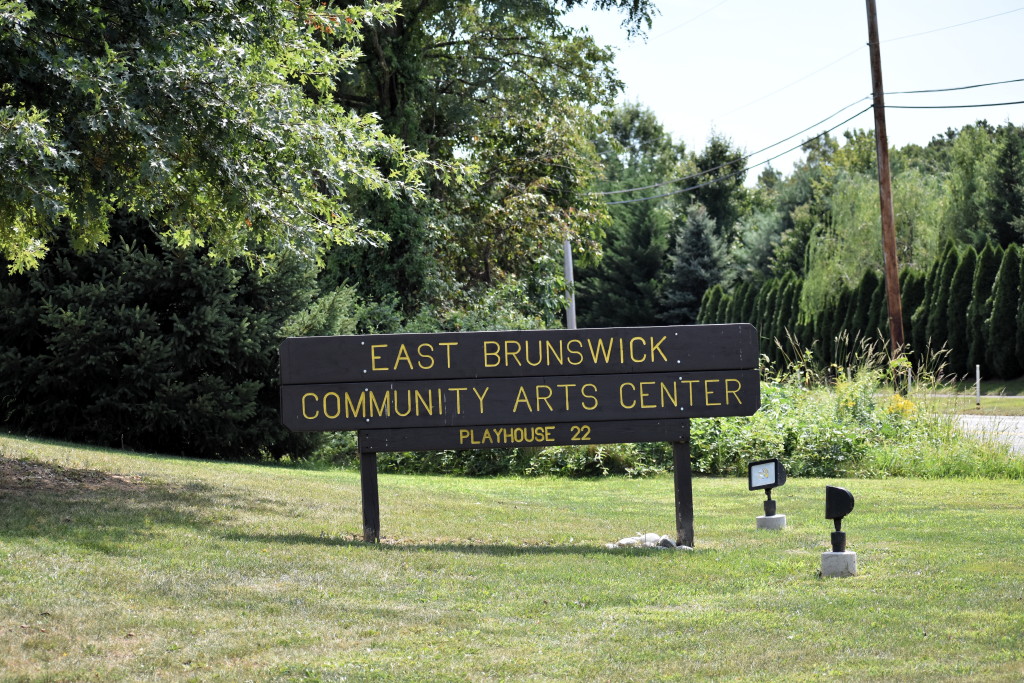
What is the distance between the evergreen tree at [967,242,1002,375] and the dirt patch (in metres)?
30.3

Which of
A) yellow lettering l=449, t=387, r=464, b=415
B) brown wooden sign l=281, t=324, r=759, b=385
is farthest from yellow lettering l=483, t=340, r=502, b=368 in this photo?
yellow lettering l=449, t=387, r=464, b=415

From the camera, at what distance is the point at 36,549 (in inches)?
283

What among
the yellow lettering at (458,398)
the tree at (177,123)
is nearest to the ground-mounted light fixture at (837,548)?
the yellow lettering at (458,398)

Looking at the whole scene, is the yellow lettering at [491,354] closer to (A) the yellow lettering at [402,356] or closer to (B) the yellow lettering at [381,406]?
(A) the yellow lettering at [402,356]

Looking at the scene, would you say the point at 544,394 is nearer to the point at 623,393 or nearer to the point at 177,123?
the point at 623,393

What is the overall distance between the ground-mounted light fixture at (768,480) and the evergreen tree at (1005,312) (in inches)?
1090

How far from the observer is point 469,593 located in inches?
266

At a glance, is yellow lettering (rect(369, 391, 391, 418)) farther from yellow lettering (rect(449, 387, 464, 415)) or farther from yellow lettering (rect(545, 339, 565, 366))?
yellow lettering (rect(545, 339, 565, 366))

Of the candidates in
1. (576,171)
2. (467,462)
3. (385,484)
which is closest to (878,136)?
(576,171)

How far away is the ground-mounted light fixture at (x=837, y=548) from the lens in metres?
7.14

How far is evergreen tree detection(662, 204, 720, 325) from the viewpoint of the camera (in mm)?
61000

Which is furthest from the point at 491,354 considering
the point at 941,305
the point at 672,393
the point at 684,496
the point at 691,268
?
the point at 691,268

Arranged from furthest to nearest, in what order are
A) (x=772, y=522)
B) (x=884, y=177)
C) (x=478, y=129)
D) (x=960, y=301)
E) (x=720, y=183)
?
(x=720, y=183) < (x=960, y=301) < (x=478, y=129) < (x=884, y=177) < (x=772, y=522)

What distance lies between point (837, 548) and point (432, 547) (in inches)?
117
